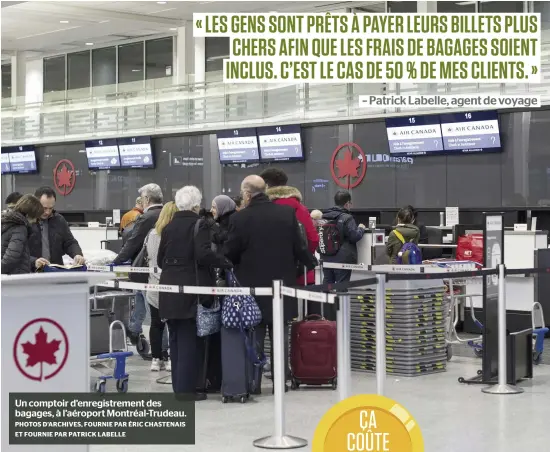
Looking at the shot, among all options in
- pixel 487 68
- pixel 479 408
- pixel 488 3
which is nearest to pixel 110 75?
pixel 488 3

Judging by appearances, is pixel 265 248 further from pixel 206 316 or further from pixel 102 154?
pixel 102 154

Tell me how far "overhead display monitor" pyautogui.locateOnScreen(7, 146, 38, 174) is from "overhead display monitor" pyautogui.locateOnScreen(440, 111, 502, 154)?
10915mm

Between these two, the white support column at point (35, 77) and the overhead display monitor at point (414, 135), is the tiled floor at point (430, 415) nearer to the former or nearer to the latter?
the overhead display monitor at point (414, 135)

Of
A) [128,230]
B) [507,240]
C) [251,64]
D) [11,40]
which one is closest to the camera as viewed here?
[128,230]

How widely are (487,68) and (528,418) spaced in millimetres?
7609

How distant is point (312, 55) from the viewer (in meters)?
14.1

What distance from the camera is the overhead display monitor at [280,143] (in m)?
16.4

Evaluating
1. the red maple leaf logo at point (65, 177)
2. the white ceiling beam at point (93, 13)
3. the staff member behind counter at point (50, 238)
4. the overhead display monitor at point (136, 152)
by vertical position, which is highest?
the white ceiling beam at point (93, 13)

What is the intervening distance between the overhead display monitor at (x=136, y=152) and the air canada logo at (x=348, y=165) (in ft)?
15.0

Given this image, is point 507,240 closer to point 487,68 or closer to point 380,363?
point 487,68

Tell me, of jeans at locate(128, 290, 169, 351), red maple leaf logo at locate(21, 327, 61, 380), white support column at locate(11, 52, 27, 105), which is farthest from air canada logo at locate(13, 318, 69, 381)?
white support column at locate(11, 52, 27, 105)

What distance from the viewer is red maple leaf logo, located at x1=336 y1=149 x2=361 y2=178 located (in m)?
15.7

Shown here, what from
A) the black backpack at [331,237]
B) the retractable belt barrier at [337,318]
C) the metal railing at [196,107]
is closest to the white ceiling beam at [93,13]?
the metal railing at [196,107]

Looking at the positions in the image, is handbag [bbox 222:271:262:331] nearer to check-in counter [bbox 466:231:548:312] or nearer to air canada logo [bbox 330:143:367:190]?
check-in counter [bbox 466:231:548:312]
